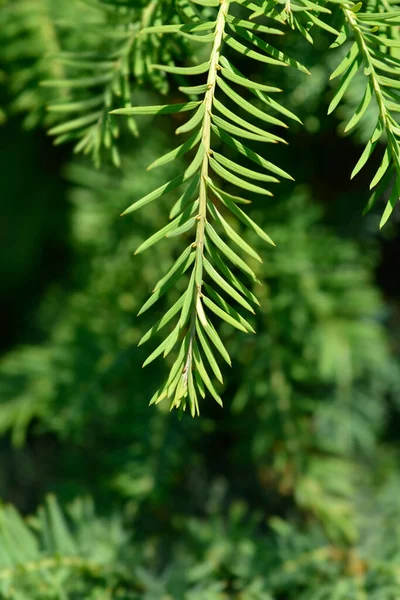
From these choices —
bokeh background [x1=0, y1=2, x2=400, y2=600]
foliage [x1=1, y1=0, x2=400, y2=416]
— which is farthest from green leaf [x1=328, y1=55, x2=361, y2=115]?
bokeh background [x1=0, y1=2, x2=400, y2=600]

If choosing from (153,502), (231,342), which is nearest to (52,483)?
(153,502)

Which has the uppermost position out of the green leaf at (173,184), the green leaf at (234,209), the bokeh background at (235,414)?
the green leaf at (173,184)

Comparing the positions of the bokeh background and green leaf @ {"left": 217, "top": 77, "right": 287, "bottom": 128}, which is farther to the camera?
the bokeh background

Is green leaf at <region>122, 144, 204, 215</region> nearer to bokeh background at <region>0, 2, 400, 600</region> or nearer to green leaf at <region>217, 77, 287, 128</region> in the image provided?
green leaf at <region>217, 77, 287, 128</region>

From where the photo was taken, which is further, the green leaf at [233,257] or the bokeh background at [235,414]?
the bokeh background at [235,414]

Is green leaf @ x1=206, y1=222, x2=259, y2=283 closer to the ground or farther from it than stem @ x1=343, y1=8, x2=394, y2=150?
closer to the ground

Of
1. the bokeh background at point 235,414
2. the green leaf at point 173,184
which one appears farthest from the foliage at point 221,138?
the bokeh background at point 235,414

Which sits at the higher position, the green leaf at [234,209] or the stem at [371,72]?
the stem at [371,72]

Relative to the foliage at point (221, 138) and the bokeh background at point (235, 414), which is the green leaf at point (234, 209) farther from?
the bokeh background at point (235, 414)

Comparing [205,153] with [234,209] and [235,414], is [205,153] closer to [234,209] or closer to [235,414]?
[234,209]
